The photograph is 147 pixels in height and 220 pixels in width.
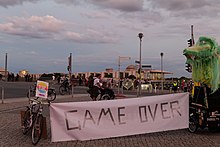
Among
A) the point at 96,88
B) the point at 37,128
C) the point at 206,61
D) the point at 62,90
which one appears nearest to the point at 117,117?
the point at 37,128

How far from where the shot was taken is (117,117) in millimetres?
9453

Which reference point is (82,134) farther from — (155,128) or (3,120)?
(3,120)

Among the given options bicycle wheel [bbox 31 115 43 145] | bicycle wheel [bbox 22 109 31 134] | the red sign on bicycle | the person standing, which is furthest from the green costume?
the person standing

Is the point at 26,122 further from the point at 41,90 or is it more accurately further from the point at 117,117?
the point at 117,117

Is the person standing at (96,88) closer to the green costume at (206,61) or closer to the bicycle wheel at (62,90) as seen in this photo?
the green costume at (206,61)

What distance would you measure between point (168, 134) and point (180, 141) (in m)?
1.11

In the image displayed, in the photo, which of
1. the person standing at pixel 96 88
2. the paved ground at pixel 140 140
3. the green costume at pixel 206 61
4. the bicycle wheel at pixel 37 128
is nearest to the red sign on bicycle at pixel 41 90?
the bicycle wheel at pixel 37 128

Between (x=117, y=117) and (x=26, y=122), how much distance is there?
2.47m

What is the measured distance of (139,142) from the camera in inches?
358

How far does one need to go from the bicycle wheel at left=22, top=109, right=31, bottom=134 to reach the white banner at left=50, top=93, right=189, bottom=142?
1.00 m

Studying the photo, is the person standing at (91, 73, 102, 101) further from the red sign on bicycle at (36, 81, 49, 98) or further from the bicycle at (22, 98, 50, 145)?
the red sign on bicycle at (36, 81, 49, 98)

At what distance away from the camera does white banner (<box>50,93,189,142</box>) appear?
8898 millimetres

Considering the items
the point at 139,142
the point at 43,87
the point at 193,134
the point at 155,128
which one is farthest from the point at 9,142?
the point at 193,134

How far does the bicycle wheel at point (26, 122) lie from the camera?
9500mm
